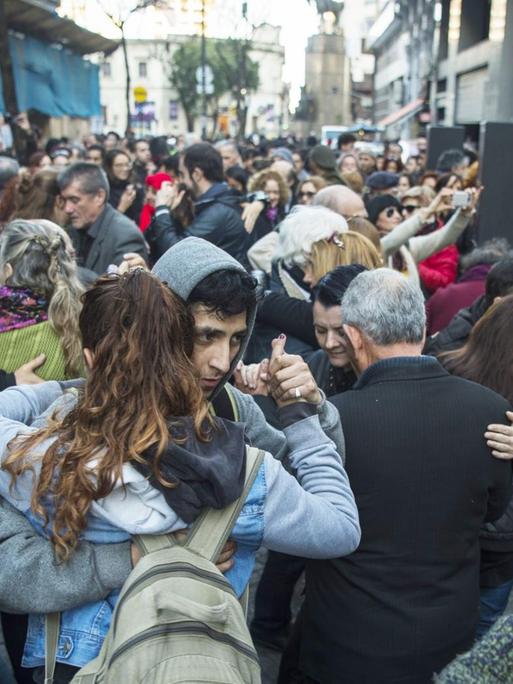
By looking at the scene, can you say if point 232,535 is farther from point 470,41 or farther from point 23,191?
point 470,41

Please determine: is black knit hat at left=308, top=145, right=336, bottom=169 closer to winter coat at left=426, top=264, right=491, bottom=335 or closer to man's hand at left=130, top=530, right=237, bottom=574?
winter coat at left=426, top=264, right=491, bottom=335

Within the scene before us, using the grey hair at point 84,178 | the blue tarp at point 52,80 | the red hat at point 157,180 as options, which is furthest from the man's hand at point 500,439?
the blue tarp at point 52,80

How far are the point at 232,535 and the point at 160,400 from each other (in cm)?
34

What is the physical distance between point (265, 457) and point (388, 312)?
95 cm

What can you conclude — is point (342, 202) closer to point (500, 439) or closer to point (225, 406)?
point (500, 439)

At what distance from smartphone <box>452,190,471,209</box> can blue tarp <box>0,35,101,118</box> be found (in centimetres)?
1724

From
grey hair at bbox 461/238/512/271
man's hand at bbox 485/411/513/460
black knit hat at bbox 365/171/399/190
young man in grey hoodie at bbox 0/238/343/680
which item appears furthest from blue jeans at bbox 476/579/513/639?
black knit hat at bbox 365/171/399/190

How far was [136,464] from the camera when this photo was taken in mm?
1739

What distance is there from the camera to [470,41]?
27938mm

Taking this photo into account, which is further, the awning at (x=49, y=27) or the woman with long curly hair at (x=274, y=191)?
the awning at (x=49, y=27)

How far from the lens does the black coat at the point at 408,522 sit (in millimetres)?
2469

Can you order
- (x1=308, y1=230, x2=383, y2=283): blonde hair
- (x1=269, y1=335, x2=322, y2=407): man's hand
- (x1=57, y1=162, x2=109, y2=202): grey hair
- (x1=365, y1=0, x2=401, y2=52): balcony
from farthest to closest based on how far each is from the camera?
(x1=365, y1=0, x2=401, y2=52): balcony
(x1=57, y1=162, x2=109, y2=202): grey hair
(x1=308, y1=230, x2=383, y2=283): blonde hair
(x1=269, y1=335, x2=322, y2=407): man's hand

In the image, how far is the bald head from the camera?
5680 millimetres

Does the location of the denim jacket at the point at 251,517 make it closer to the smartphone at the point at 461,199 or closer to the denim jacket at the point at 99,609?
the denim jacket at the point at 99,609
